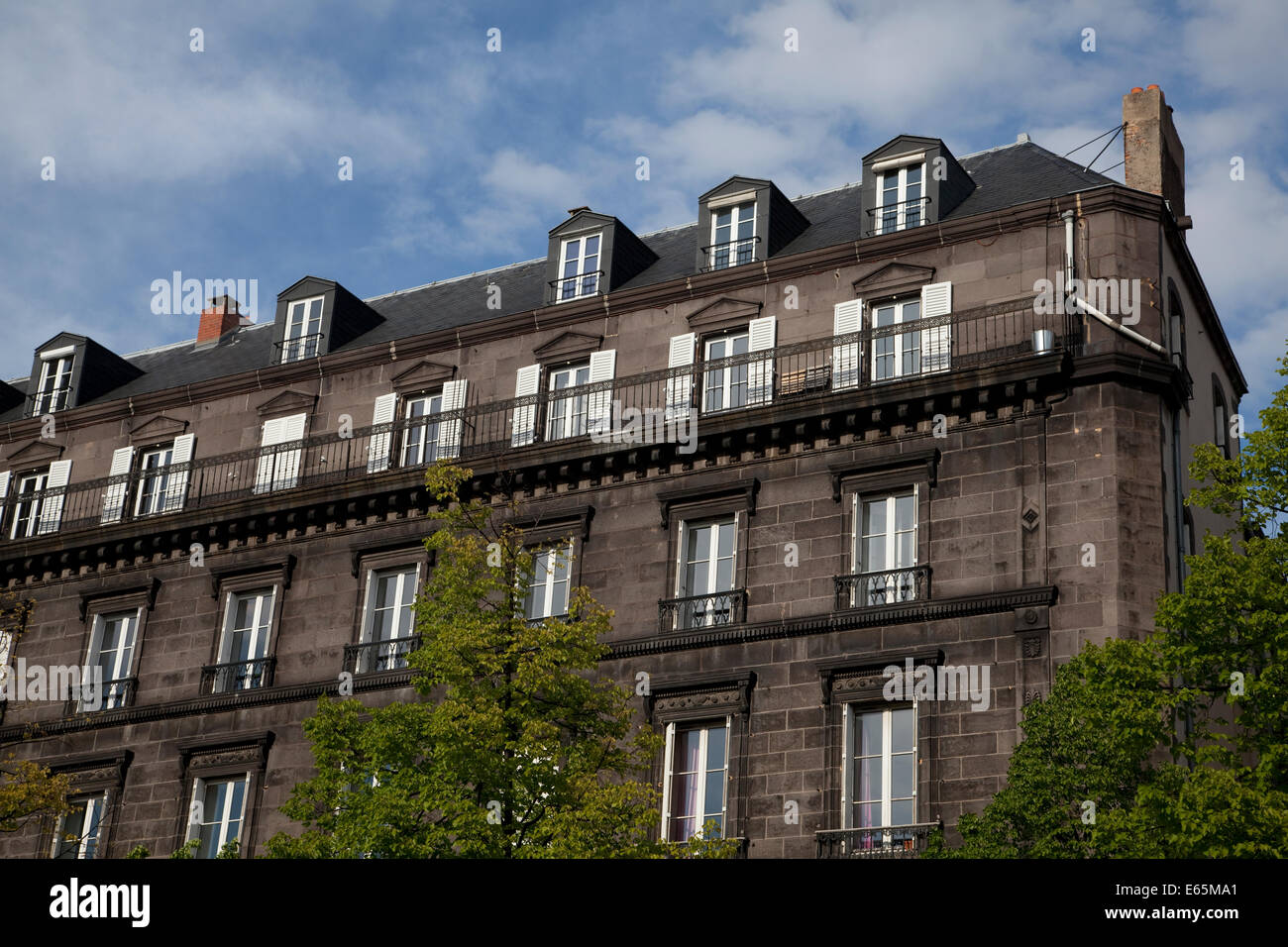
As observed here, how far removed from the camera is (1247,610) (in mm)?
23000

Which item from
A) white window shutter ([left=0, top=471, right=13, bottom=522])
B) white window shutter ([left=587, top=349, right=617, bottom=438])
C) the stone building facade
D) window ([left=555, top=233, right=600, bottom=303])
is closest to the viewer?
the stone building facade

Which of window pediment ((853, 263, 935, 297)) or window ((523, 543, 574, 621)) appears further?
window ((523, 543, 574, 621))

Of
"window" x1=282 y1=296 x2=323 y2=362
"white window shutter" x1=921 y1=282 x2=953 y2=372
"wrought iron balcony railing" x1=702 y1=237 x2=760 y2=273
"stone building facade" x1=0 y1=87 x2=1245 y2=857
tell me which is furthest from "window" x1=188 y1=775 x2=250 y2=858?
"white window shutter" x1=921 y1=282 x2=953 y2=372

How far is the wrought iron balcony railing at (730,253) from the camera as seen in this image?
33.8 m

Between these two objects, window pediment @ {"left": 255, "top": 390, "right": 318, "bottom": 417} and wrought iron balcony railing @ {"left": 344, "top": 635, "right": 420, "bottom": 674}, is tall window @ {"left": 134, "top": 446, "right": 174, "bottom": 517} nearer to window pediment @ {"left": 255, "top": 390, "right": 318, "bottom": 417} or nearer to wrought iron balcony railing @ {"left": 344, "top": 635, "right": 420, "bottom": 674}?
window pediment @ {"left": 255, "top": 390, "right": 318, "bottom": 417}

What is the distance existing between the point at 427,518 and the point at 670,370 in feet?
19.5

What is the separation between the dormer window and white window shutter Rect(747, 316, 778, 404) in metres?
19.3

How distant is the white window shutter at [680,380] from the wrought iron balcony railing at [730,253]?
162 cm

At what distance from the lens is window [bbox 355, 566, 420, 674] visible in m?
32.7

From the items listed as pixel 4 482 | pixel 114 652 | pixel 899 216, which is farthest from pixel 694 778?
pixel 4 482

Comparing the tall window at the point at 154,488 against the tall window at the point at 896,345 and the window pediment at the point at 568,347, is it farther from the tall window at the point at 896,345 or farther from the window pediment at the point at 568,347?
the tall window at the point at 896,345

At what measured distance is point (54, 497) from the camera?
1564 inches

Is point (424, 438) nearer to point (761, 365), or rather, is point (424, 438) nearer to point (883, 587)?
point (761, 365)

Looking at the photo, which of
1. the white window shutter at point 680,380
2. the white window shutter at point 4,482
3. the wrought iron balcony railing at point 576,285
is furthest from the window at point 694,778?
the white window shutter at point 4,482
